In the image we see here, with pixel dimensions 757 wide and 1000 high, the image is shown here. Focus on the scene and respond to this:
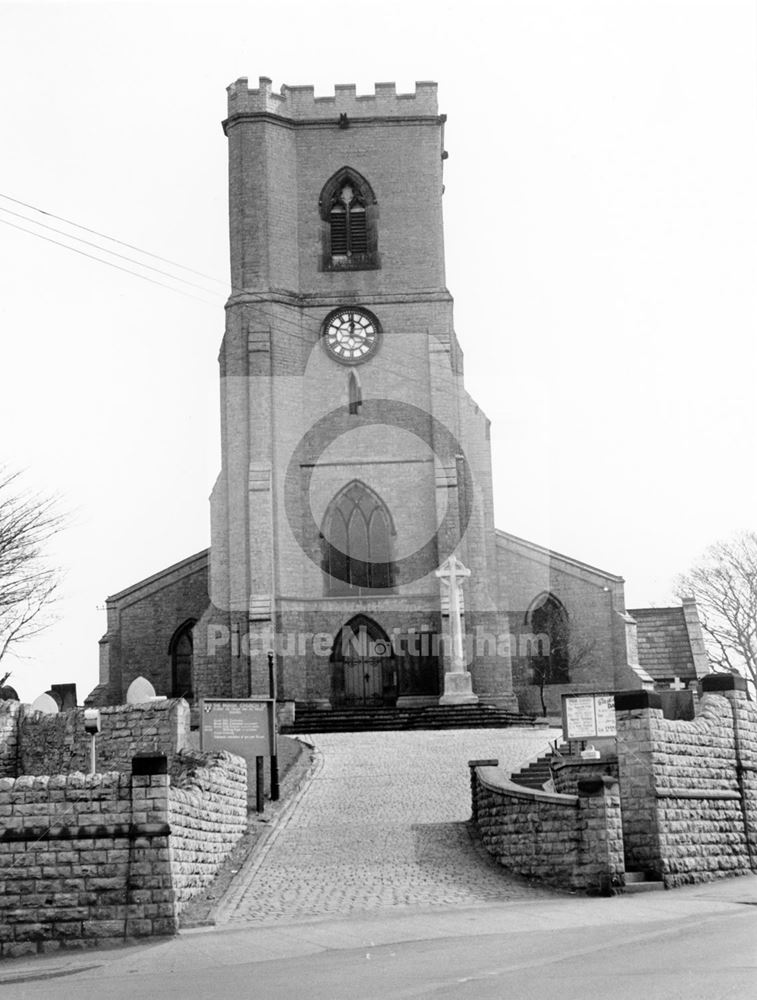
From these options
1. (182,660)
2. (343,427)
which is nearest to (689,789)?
(343,427)

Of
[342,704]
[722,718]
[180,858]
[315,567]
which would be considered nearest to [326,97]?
[315,567]

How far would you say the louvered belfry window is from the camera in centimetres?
4384

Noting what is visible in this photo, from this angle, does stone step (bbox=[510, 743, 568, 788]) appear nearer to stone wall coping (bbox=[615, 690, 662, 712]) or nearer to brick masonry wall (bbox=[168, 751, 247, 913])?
stone wall coping (bbox=[615, 690, 662, 712])

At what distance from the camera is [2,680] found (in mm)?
35250

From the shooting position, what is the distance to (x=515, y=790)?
61.3 feet

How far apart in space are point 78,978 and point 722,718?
36.3 feet

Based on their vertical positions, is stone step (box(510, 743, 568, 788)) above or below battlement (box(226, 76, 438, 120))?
below

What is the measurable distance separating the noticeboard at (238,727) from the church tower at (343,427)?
54.0 feet

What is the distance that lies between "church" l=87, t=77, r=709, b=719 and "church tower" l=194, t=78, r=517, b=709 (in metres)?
0.07

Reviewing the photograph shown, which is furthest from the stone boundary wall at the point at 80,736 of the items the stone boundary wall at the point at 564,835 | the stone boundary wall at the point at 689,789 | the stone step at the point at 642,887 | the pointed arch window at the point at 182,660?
the pointed arch window at the point at 182,660

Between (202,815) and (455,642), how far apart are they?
2256 centimetres

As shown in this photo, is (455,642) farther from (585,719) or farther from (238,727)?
(238,727)

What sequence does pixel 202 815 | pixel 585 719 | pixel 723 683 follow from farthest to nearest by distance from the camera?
pixel 585 719 < pixel 723 683 < pixel 202 815

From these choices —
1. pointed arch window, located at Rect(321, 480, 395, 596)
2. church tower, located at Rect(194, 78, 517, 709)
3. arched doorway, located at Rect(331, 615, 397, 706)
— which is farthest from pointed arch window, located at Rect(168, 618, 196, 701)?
pointed arch window, located at Rect(321, 480, 395, 596)
